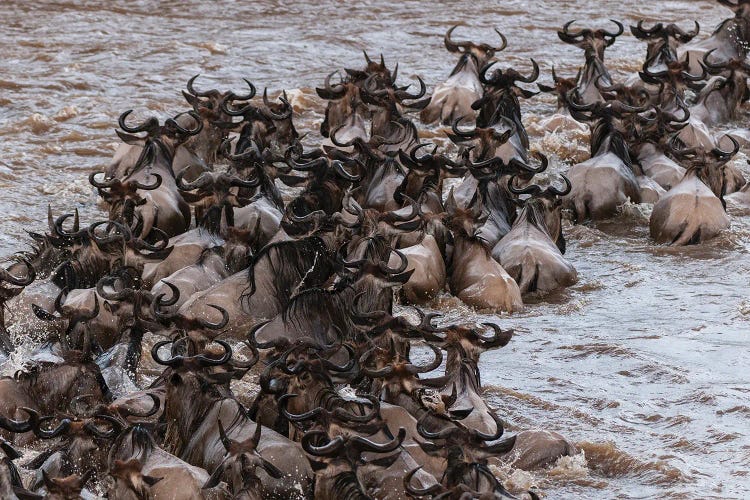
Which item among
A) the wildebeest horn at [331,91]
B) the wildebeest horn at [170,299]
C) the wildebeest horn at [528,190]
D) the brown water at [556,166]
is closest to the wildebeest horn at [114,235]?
the wildebeest horn at [170,299]

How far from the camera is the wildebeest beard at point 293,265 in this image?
27.1 ft

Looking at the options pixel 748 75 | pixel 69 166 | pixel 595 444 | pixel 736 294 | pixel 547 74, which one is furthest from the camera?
pixel 547 74

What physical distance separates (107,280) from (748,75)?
317 inches

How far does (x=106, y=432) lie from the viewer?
608cm

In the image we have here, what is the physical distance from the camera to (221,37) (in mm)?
15938

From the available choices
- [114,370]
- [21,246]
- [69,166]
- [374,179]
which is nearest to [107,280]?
[114,370]

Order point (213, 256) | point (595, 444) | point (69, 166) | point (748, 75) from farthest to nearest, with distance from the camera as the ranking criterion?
point (748, 75) < point (69, 166) < point (213, 256) < point (595, 444)

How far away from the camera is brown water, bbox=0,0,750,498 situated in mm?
7066

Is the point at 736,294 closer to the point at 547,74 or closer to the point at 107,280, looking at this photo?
the point at 107,280

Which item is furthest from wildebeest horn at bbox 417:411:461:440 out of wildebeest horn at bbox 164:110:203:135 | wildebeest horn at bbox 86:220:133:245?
wildebeest horn at bbox 164:110:203:135

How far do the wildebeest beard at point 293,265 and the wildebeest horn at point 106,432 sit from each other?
213 centimetres

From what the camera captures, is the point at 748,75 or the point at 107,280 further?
the point at 748,75

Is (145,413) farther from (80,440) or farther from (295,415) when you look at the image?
(295,415)

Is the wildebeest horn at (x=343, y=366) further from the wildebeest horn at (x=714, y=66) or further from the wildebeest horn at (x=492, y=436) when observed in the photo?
the wildebeest horn at (x=714, y=66)
